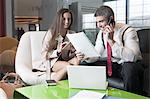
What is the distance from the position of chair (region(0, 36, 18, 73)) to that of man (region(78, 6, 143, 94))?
1.24 m

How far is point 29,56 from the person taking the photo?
2477mm

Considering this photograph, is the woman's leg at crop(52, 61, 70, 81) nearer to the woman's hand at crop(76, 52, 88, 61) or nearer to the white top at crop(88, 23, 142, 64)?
the woman's hand at crop(76, 52, 88, 61)

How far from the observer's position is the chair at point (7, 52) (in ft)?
10.1

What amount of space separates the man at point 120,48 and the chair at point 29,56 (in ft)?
1.98

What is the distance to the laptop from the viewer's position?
4.97 feet

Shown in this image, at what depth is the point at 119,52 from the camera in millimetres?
2369

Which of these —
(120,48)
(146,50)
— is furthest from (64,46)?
(146,50)

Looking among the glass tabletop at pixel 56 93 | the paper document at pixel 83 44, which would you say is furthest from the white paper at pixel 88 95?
the paper document at pixel 83 44

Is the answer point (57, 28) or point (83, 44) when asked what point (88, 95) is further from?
point (57, 28)

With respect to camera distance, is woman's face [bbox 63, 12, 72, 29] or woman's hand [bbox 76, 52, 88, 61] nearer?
woman's hand [bbox 76, 52, 88, 61]

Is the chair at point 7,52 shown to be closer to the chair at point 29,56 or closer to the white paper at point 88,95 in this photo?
the chair at point 29,56

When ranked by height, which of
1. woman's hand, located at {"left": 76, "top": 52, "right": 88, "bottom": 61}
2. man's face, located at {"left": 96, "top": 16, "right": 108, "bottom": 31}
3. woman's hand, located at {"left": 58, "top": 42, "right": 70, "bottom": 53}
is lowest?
woman's hand, located at {"left": 76, "top": 52, "right": 88, "bottom": 61}

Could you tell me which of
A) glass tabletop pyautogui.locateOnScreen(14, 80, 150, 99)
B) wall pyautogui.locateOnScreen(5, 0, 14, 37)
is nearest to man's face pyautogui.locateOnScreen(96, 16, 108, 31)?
glass tabletop pyautogui.locateOnScreen(14, 80, 150, 99)

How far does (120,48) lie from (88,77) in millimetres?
907
